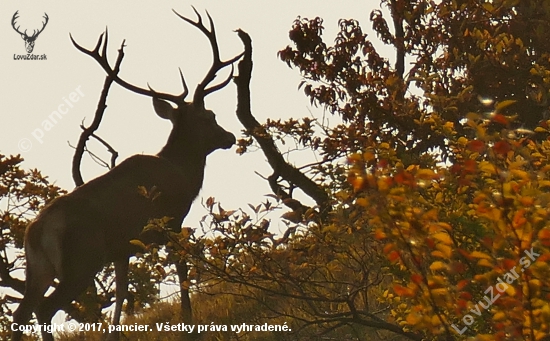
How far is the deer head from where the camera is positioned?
7.64m

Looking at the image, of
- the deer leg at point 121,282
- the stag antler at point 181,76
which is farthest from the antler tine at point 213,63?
the deer leg at point 121,282

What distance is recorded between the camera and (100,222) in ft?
26.0

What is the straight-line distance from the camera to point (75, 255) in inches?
304

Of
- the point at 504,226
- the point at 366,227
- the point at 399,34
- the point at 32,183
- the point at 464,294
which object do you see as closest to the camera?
the point at 504,226

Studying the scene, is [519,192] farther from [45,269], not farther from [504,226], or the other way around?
[45,269]

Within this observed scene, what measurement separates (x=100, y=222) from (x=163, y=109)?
2.19 metres

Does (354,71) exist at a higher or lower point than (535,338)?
higher

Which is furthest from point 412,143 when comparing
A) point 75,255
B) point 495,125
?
point 75,255

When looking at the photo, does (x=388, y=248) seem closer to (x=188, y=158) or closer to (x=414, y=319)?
(x=414, y=319)

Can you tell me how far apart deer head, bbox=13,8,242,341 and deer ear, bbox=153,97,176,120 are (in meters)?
0.32

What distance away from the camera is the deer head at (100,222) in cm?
764

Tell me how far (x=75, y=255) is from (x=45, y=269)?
0.25 meters

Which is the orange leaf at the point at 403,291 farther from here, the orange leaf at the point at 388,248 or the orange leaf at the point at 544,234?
the orange leaf at the point at 544,234

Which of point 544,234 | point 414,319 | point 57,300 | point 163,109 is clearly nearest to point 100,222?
point 57,300
